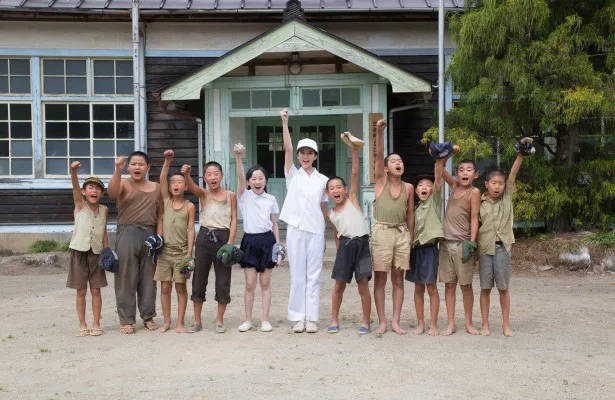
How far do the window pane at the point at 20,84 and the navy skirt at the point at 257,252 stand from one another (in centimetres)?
800

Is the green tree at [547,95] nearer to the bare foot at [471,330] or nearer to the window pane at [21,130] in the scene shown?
the bare foot at [471,330]

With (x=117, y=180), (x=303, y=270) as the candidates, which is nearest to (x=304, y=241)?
(x=303, y=270)

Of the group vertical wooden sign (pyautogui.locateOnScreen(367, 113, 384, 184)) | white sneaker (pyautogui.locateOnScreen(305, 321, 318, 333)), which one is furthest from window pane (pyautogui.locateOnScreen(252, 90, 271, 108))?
white sneaker (pyautogui.locateOnScreen(305, 321, 318, 333))

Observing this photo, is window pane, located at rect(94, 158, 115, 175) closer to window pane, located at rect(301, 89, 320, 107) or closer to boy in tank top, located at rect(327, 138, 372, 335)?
window pane, located at rect(301, 89, 320, 107)

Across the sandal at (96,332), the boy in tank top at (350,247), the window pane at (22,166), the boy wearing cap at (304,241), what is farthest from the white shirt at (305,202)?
the window pane at (22,166)

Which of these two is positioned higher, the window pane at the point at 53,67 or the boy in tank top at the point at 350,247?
the window pane at the point at 53,67

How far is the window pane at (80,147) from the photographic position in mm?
12930

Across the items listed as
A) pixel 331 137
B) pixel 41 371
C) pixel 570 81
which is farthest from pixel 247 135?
pixel 41 371

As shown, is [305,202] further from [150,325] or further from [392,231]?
[150,325]

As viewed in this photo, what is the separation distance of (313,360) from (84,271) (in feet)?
7.61

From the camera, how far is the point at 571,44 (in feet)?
32.3

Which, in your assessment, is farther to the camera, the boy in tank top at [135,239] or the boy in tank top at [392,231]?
the boy in tank top at [135,239]

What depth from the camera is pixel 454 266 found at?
20.6 feet

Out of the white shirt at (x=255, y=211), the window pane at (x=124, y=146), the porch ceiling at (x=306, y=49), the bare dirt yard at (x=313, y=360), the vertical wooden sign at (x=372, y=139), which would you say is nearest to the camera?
the bare dirt yard at (x=313, y=360)
